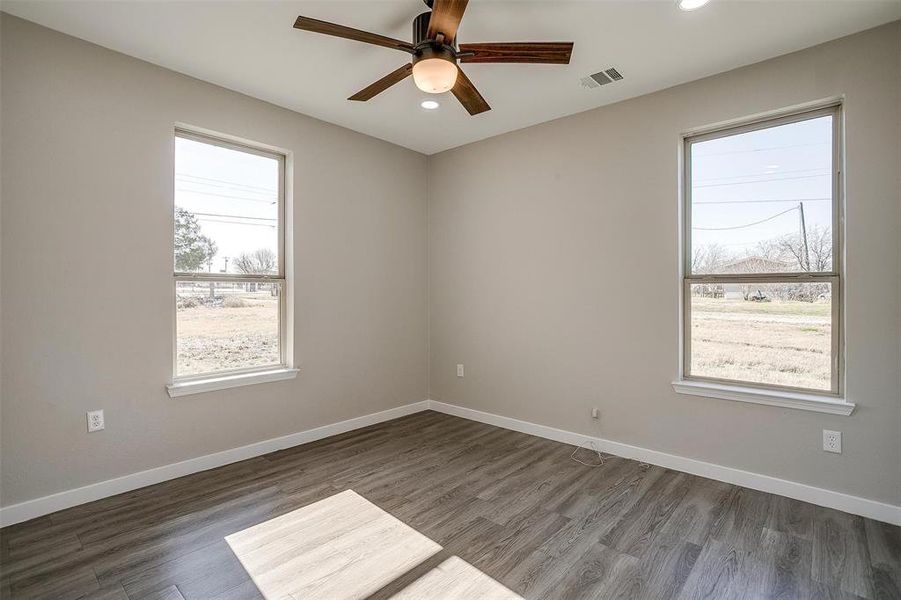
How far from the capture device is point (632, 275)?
11.3ft

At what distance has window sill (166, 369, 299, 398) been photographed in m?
3.03

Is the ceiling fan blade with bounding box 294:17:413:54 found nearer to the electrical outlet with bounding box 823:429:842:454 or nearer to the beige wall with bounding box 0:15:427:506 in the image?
the beige wall with bounding box 0:15:427:506

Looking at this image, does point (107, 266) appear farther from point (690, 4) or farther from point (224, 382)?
point (690, 4)

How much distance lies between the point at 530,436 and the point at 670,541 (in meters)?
1.75

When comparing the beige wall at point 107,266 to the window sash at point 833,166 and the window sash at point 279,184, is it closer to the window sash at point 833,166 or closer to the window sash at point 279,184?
the window sash at point 279,184

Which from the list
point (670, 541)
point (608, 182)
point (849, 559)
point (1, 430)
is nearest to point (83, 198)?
point (1, 430)

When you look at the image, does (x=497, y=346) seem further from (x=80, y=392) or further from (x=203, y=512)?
(x=80, y=392)

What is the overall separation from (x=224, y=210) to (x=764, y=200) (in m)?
3.92

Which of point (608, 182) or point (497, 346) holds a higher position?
point (608, 182)

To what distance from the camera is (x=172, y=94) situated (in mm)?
3020

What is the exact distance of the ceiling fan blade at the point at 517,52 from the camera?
2.15 m

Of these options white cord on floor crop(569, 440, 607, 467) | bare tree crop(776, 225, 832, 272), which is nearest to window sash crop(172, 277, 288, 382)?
white cord on floor crop(569, 440, 607, 467)

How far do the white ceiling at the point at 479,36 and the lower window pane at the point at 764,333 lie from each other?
1.54 m

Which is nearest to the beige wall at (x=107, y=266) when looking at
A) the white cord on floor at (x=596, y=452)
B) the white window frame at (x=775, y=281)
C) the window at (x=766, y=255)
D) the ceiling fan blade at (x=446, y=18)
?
the ceiling fan blade at (x=446, y=18)
